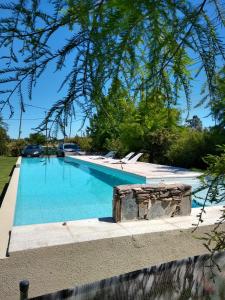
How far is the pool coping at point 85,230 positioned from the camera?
462cm

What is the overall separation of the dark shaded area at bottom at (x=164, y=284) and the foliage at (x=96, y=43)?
50.9 inches

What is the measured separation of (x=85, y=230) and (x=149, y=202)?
1.42m

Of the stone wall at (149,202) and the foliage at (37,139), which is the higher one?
the foliage at (37,139)

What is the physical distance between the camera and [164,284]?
279 centimetres

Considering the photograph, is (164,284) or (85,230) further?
(85,230)

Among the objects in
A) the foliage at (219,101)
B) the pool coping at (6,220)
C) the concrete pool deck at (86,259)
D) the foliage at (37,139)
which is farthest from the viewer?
the pool coping at (6,220)

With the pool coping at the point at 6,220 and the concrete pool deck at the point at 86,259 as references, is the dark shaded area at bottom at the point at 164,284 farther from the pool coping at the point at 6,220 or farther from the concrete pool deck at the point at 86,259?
the pool coping at the point at 6,220

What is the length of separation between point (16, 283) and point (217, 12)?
3.85m

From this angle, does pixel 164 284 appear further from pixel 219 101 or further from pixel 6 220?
pixel 6 220

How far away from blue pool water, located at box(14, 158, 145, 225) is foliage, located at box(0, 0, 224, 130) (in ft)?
17.6

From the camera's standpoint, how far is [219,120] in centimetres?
195

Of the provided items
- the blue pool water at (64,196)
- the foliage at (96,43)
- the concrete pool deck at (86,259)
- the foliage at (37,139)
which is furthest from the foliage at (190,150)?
the foliage at (37,139)

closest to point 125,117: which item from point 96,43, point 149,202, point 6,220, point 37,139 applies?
point 96,43

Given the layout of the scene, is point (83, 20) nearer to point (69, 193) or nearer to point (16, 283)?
point (16, 283)
